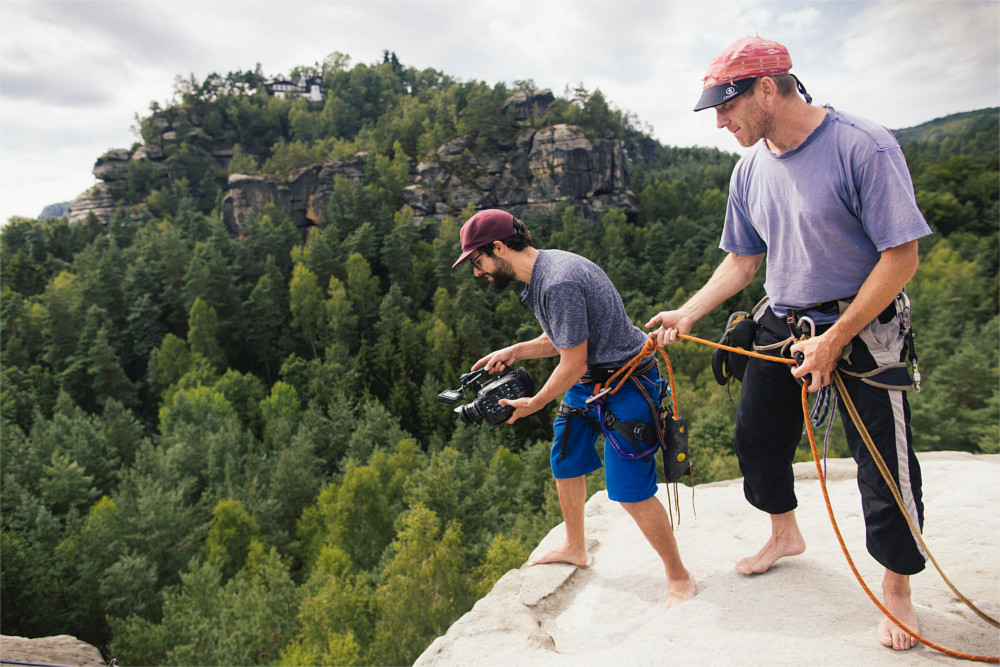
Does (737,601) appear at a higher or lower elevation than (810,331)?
lower

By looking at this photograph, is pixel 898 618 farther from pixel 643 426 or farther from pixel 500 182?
pixel 500 182

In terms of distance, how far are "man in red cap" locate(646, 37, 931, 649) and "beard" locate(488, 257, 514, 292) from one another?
1.20m

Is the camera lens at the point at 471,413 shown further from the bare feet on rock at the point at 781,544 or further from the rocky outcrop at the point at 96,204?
the rocky outcrop at the point at 96,204

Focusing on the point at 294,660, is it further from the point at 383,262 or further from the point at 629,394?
the point at 383,262

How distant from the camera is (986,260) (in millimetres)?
48344

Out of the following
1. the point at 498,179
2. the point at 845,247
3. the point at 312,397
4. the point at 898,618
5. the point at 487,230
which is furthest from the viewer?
the point at 498,179

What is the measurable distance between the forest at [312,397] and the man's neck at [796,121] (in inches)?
253

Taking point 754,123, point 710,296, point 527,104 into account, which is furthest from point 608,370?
point 527,104

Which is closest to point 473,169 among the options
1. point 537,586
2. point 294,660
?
point 294,660

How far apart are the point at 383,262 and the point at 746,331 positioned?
54.2 meters

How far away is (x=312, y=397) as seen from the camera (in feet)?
147

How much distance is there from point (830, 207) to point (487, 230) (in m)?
1.57

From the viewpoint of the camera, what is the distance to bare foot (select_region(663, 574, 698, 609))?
126 inches

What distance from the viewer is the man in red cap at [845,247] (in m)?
2.21
